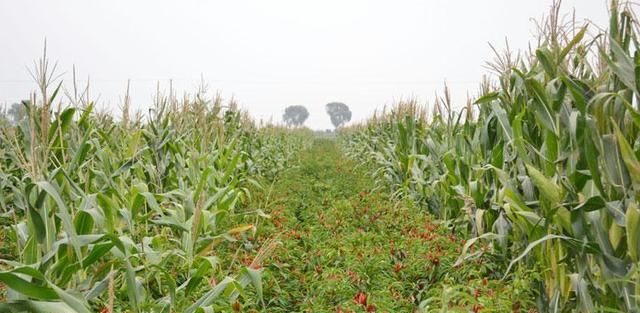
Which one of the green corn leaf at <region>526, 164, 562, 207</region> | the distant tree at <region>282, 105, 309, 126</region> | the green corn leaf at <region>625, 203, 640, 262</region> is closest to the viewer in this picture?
the green corn leaf at <region>625, 203, 640, 262</region>

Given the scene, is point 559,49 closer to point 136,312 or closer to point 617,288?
point 617,288

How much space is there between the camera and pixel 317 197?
24.7ft

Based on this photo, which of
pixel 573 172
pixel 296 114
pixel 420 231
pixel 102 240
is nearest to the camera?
pixel 102 240

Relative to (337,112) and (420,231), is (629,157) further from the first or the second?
(337,112)

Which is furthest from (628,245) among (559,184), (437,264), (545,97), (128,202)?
(128,202)

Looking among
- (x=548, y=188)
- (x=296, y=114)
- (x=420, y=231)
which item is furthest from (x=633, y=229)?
(x=296, y=114)

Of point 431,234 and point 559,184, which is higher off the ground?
point 559,184

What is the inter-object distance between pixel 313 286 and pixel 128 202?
1397 millimetres

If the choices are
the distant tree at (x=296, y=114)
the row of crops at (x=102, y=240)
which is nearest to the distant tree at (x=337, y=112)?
the distant tree at (x=296, y=114)

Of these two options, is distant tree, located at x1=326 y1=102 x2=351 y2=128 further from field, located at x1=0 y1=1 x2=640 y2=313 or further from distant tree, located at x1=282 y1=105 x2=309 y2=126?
field, located at x1=0 y1=1 x2=640 y2=313

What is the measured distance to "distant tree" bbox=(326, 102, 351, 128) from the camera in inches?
4067

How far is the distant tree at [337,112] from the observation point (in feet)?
339

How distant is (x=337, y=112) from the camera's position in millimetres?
104562

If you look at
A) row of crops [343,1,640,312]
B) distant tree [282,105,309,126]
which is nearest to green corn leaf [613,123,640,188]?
row of crops [343,1,640,312]
